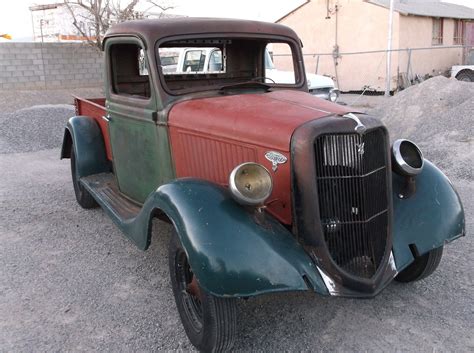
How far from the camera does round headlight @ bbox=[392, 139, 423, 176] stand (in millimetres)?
3125

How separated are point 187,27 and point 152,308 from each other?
6.89 ft

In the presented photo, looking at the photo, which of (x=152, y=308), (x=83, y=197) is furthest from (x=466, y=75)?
(x=152, y=308)

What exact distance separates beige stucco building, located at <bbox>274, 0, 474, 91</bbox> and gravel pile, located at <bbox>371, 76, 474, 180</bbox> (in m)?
7.43

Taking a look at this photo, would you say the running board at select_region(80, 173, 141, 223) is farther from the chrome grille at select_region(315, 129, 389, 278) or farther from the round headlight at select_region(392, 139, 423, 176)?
the round headlight at select_region(392, 139, 423, 176)

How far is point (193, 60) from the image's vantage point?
21.6 feet

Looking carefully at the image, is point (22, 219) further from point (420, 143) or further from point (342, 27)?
point (342, 27)

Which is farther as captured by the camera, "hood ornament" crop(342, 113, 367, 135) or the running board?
the running board

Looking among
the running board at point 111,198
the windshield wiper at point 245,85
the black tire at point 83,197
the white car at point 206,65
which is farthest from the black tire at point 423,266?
the black tire at point 83,197

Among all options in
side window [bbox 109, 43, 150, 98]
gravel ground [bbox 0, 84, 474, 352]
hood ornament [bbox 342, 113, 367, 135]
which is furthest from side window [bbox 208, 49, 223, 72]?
hood ornament [bbox 342, 113, 367, 135]

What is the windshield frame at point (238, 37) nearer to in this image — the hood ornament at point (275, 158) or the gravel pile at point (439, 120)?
the hood ornament at point (275, 158)

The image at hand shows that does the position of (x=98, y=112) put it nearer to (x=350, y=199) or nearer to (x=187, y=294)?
(x=187, y=294)

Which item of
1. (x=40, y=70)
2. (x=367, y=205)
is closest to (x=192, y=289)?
(x=367, y=205)

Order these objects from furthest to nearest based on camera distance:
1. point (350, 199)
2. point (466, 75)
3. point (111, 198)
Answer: point (466, 75) < point (111, 198) < point (350, 199)

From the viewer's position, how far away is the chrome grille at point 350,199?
8.75ft
